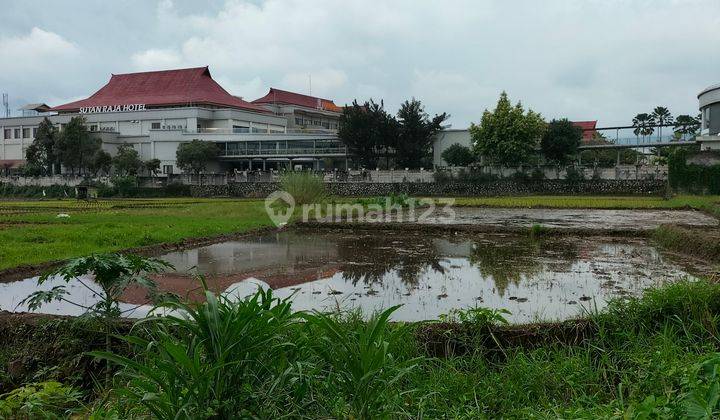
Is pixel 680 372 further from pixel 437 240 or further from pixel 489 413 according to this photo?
pixel 437 240

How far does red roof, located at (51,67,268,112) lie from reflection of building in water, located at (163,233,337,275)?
171ft

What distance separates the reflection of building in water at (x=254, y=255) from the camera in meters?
10.1

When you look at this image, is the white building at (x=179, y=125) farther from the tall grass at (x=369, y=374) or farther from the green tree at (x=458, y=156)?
the tall grass at (x=369, y=374)

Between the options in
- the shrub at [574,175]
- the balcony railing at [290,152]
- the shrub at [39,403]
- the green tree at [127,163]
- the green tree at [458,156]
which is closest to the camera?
the shrub at [39,403]

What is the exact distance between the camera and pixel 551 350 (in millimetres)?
4535

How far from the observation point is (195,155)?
5422 cm

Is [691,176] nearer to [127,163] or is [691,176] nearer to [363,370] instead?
[363,370]

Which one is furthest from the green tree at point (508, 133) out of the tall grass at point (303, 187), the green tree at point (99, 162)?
the green tree at point (99, 162)

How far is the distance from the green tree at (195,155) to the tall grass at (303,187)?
32.4 meters

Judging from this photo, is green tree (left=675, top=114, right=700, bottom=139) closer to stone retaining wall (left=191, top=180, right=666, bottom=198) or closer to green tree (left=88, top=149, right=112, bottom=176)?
stone retaining wall (left=191, top=180, right=666, bottom=198)

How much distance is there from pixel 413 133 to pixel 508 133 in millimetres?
9469

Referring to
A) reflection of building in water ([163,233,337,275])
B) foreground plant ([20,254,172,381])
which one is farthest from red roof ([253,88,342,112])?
foreground plant ([20,254,172,381])

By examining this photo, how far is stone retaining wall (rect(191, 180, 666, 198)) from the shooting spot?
39438 mm

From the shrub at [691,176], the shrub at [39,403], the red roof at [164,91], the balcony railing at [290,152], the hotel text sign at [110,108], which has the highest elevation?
the red roof at [164,91]
